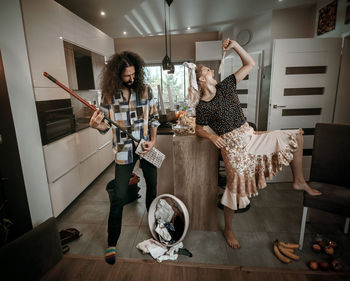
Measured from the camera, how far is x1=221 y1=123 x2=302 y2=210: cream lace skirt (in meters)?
1.53

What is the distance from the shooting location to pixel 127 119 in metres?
1.59

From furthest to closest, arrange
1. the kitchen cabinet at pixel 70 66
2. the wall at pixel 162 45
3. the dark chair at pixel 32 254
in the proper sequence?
the wall at pixel 162 45, the kitchen cabinet at pixel 70 66, the dark chair at pixel 32 254

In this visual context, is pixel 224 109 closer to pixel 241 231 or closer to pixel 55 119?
pixel 241 231

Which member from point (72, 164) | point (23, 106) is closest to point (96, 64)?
point (72, 164)

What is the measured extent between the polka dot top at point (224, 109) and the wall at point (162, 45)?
4.15 meters

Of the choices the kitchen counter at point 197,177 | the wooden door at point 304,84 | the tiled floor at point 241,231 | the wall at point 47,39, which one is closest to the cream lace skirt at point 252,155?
the kitchen counter at point 197,177

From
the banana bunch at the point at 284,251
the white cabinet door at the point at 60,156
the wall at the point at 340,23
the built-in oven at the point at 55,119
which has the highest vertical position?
the wall at the point at 340,23

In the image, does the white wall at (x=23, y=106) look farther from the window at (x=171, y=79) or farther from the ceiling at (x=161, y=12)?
the window at (x=171, y=79)

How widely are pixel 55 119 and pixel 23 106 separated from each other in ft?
1.33

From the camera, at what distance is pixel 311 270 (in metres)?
1.49

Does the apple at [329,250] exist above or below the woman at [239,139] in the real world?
below

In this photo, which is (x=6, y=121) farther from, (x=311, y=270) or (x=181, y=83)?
(x=181, y=83)

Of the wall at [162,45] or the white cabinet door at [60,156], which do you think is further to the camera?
the wall at [162,45]

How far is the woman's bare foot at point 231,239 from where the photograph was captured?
1720 millimetres
